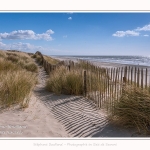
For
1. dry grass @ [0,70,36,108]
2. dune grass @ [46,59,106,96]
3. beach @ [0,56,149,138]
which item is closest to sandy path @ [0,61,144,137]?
beach @ [0,56,149,138]

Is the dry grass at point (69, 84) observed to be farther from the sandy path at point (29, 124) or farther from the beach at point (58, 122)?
the sandy path at point (29, 124)

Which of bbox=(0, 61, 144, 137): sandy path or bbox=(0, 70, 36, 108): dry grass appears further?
bbox=(0, 70, 36, 108): dry grass

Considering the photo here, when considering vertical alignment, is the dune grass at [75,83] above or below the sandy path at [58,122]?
above

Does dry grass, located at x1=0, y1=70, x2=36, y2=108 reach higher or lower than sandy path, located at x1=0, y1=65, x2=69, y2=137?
higher

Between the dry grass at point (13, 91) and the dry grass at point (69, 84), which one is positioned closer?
the dry grass at point (13, 91)

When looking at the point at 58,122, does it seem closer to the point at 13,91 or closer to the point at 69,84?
the point at 13,91

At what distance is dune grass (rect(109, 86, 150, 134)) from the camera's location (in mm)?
4035

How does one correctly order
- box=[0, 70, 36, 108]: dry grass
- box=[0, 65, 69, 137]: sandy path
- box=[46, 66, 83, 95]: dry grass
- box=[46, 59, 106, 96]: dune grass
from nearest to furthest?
box=[0, 65, 69, 137]: sandy path
box=[0, 70, 36, 108]: dry grass
box=[46, 59, 106, 96]: dune grass
box=[46, 66, 83, 95]: dry grass

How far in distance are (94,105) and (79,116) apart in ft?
3.84

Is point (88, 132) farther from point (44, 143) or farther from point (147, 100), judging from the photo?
point (147, 100)

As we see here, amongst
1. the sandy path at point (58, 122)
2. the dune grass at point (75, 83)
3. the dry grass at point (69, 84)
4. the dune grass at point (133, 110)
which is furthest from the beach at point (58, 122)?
the dry grass at point (69, 84)

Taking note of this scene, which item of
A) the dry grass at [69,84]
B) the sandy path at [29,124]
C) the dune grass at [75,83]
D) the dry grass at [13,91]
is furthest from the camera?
the dry grass at [69,84]

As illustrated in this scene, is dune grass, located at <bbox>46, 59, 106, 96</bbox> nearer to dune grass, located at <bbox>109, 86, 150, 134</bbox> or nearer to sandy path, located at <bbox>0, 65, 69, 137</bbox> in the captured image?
sandy path, located at <bbox>0, 65, 69, 137</bbox>

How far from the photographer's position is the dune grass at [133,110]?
404 cm
